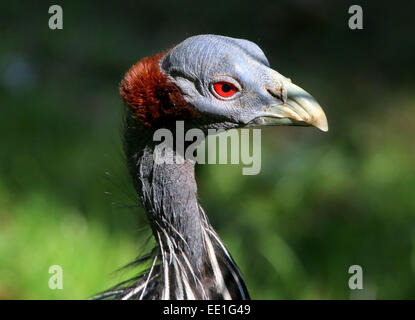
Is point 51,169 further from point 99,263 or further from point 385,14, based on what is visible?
point 385,14

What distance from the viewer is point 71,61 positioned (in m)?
4.48

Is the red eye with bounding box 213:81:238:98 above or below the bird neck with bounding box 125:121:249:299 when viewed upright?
above

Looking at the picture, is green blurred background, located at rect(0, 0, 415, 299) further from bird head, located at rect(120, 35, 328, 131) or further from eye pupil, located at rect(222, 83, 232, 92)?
eye pupil, located at rect(222, 83, 232, 92)

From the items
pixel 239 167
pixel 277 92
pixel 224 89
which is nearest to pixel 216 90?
pixel 224 89

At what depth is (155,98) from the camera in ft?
6.00

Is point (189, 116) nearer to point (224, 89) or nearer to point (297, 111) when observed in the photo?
point (224, 89)

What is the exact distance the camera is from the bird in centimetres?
179

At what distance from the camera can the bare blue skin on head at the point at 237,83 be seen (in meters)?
1.77

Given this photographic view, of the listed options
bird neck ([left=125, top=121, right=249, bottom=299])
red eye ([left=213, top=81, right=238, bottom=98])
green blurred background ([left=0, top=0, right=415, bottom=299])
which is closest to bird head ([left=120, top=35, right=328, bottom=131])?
red eye ([left=213, top=81, right=238, bottom=98])

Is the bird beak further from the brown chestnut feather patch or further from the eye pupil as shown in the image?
the brown chestnut feather patch

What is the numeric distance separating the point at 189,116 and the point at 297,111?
34 cm

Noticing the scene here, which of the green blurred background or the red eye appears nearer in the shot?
the red eye

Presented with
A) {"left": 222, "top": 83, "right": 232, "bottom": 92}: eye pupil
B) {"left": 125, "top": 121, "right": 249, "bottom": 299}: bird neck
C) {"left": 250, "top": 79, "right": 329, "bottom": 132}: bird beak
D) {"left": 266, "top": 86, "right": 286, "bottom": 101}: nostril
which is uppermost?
{"left": 222, "top": 83, "right": 232, "bottom": 92}: eye pupil

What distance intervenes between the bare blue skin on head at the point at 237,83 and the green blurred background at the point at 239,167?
48 cm
